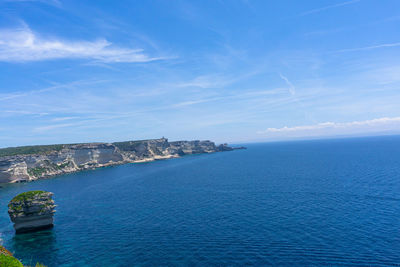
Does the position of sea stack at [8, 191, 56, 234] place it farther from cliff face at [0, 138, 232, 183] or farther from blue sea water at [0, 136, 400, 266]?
cliff face at [0, 138, 232, 183]

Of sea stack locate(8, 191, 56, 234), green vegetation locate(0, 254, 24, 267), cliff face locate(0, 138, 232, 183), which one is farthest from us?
cliff face locate(0, 138, 232, 183)

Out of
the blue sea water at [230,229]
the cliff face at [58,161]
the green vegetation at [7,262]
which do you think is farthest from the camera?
the cliff face at [58,161]

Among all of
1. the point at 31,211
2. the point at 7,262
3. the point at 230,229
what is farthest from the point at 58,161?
the point at 7,262

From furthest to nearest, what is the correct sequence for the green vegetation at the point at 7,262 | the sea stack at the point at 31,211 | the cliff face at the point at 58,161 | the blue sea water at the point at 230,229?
the cliff face at the point at 58,161 → the sea stack at the point at 31,211 → the blue sea water at the point at 230,229 → the green vegetation at the point at 7,262

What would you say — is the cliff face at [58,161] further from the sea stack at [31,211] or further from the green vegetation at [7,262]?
the green vegetation at [7,262]

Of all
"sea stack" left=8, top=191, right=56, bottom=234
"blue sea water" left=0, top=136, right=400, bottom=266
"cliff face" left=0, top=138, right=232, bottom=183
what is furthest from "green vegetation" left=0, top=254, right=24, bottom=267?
"cliff face" left=0, top=138, right=232, bottom=183

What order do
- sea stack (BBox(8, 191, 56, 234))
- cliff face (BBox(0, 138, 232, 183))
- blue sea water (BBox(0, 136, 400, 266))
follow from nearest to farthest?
1. blue sea water (BBox(0, 136, 400, 266))
2. sea stack (BBox(8, 191, 56, 234))
3. cliff face (BBox(0, 138, 232, 183))

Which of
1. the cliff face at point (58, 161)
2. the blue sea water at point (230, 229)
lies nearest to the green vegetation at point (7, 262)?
the blue sea water at point (230, 229)

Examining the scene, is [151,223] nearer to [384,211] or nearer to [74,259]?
[74,259]

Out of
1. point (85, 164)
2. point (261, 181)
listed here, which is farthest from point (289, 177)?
point (85, 164)
